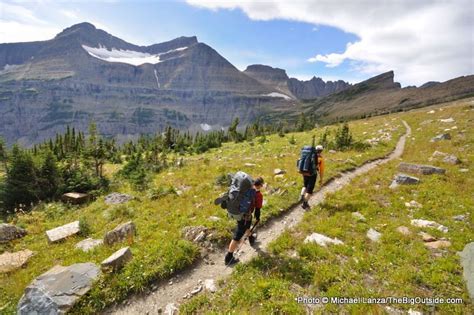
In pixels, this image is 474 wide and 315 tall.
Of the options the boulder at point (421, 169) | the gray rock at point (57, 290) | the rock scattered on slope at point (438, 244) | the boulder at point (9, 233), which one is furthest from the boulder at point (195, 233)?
the boulder at point (421, 169)

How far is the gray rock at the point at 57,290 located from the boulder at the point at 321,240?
7726 mm

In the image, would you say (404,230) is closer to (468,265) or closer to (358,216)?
(358,216)

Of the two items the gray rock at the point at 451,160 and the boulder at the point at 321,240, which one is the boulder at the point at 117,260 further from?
the gray rock at the point at 451,160

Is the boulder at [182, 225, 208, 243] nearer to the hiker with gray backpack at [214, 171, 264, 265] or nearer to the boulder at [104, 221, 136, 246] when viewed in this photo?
the hiker with gray backpack at [214, 171, 264, 265]

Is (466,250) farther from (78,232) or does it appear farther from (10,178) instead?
(10,178)

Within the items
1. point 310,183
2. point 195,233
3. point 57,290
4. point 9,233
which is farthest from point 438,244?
point 9,233

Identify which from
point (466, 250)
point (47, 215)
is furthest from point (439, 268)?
point (47, 215)

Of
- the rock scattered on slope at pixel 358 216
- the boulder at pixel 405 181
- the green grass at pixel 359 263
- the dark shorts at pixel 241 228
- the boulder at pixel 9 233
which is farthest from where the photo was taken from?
the boulder at pixel 405 181

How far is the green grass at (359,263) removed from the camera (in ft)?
23.8

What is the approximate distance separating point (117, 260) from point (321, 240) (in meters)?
7.54

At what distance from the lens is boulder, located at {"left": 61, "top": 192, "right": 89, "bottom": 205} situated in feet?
61.7

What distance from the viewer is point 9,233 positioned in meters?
11.7

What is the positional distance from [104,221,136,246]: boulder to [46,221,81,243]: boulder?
2388 millimetres

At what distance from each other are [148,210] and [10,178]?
1528 cm
